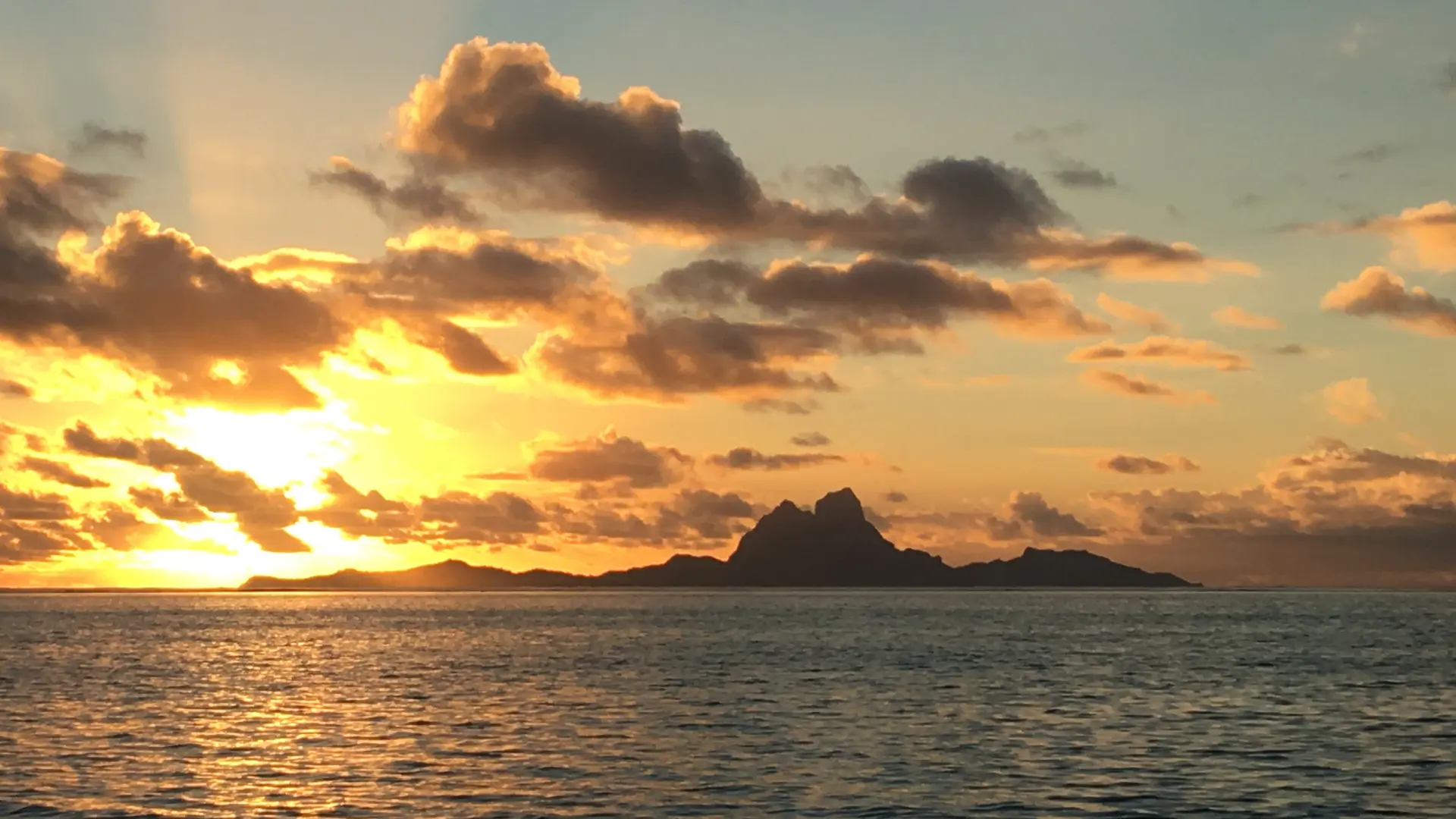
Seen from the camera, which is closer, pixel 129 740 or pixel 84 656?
pixel 129 740

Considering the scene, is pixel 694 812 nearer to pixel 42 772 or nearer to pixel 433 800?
pixel 433 800

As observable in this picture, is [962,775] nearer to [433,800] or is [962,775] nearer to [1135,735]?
[1135,735]

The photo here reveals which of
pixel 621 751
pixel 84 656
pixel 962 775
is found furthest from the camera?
pixel 84 656

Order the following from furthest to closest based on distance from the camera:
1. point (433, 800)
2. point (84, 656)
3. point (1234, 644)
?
point (1234, 644) → point (84, 656) → point (433, 800)

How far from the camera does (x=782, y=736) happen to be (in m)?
70.1

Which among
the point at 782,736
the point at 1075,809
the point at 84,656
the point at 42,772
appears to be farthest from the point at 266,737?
the point at 84,656

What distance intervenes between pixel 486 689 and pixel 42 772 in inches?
1587

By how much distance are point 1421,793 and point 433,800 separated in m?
34.6

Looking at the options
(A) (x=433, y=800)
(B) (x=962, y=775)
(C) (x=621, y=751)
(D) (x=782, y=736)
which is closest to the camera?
(A) (x=433, y=800)

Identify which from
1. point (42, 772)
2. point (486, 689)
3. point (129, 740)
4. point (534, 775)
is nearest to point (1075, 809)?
point (534, 775)

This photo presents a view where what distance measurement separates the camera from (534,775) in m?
58.0

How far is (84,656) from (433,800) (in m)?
110

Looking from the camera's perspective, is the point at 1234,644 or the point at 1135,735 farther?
the point at 1234,644

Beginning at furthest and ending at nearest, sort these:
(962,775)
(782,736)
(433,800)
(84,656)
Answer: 1. (84,656)
2. (782,736)
3. (962,775)
4. (433,800)
